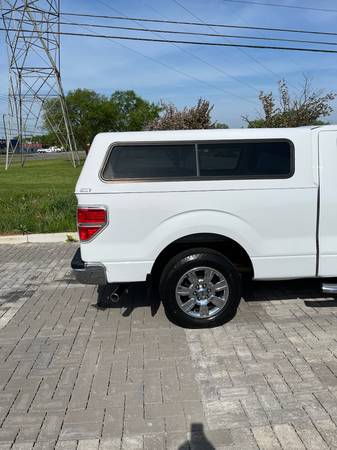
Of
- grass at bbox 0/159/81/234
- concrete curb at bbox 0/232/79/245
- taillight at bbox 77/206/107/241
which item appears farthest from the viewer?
grass at bbox 0/159/81/234

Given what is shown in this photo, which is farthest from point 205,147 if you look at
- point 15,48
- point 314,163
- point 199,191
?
point 15,48

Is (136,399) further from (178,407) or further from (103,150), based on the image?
(103,150)

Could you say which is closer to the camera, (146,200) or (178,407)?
(178,407)

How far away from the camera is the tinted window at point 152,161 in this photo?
4496 mm

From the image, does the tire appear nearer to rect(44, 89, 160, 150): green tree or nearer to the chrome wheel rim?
the chrome wheel rim

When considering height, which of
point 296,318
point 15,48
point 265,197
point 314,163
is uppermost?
point 15,48

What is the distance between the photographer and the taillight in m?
4.38

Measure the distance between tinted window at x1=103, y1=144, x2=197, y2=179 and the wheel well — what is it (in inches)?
24.2

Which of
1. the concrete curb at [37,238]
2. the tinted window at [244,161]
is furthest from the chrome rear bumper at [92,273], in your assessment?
Answer: the concrete curb at [37,238]

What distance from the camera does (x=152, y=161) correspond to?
14.9 ft

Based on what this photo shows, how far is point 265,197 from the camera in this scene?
4516 millimetres

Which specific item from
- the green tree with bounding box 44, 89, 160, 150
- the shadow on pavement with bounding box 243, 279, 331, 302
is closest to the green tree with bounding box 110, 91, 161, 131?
the green tree with bounding box 44, 89, 160, 150

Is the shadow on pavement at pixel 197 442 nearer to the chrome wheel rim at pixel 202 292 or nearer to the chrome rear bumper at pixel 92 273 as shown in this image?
the chrome wheel rim at pixel 202 292

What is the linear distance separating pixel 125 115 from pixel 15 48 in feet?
132
